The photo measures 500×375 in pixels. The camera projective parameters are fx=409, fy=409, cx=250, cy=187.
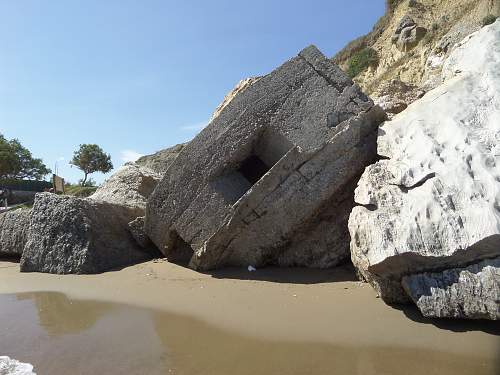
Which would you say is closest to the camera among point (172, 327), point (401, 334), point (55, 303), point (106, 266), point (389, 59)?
point (401, 334)

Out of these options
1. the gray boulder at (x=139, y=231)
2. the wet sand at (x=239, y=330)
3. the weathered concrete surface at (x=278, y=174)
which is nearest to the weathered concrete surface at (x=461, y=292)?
the wet sand at (x=239, y=330)

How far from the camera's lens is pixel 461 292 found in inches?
104

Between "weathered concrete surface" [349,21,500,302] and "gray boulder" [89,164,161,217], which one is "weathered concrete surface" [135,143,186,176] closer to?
"gray boulder" [89,164,161,217]

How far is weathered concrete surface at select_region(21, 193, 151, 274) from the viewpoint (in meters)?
5.16

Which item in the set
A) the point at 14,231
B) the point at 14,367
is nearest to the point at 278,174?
the point at 14,367

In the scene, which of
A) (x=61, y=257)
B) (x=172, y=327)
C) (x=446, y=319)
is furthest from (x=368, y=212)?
(x=61, y=257)

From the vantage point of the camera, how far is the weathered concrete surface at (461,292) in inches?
100

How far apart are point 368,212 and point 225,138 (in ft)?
6.50

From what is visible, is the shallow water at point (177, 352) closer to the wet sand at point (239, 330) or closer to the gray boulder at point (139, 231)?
the wet sand at point (239, 330)

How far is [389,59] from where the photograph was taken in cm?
1939

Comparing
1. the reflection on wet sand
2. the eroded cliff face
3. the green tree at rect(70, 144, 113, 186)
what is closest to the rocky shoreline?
the reflection on wet sand

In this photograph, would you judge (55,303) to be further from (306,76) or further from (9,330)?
(306,76)

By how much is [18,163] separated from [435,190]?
3415cm

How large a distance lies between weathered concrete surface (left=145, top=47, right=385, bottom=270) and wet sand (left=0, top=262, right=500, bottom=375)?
0.34 metres
